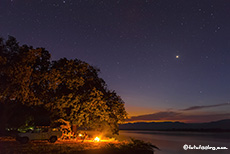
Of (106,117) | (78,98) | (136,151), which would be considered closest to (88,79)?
(78,98)

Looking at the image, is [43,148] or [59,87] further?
[59,87]

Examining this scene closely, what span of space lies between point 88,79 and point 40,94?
6121 mm

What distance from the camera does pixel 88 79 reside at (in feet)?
99.6

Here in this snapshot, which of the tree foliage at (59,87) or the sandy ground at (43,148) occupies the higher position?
the tree foliage at (59,87)

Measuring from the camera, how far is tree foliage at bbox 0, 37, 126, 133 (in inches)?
968

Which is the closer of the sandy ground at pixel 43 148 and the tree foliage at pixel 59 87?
the sandy ground at pixel 43 148

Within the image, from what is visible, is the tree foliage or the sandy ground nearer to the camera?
the sandy ground

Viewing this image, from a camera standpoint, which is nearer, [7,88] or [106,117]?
[7,88]

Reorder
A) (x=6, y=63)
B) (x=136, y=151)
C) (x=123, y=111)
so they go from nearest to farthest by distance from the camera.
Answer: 1. (x=136, y=151)
2. (x=6, y=63)
3. (x=123, y=111)

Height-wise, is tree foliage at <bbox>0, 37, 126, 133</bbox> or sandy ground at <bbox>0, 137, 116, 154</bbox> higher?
tree foliage at <bbox>0, 37, 126, 133</bbox>

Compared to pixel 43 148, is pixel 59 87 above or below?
above

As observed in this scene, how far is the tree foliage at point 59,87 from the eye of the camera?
968 inches

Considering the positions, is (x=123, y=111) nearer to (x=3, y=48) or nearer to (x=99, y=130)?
(x=99, y=130)

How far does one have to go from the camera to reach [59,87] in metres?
30.2
